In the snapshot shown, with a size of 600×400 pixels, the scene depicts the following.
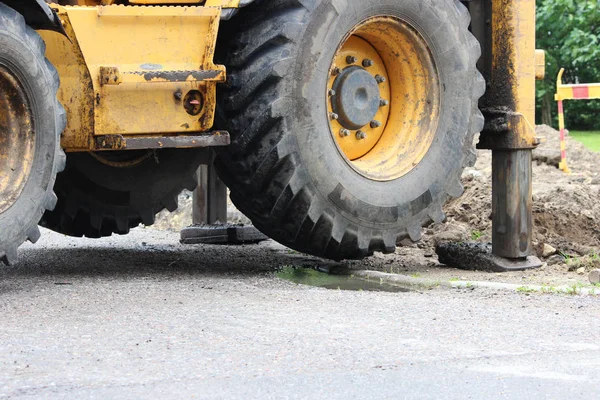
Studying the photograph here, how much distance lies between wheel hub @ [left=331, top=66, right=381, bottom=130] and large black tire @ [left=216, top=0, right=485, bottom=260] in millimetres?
253

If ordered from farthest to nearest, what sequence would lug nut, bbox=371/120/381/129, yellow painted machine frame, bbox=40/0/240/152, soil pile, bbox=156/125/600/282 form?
soil pile, bbox=156/125/600/282
lug nut, bbox=371/120/381/129
yellow painted machine frame, bbox=40/0/240/152

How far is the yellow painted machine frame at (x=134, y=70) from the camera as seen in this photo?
7.13m

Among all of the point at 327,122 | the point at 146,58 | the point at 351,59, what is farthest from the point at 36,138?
the point at 351,59

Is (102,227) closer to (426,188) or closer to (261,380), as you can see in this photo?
(426,188)

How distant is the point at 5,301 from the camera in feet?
21.4

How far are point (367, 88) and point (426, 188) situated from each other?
76 cm

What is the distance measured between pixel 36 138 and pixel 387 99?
98.8 inches

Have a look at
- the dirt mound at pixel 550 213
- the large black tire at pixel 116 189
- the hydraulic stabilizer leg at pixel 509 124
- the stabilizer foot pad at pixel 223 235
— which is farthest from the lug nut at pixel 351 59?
the stabilizer foot pad at pixel 223 235

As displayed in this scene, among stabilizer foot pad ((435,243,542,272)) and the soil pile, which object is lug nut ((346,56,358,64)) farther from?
stabilizer foot pad ((435,243,542,272))

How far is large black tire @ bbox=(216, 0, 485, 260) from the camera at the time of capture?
7508 mm

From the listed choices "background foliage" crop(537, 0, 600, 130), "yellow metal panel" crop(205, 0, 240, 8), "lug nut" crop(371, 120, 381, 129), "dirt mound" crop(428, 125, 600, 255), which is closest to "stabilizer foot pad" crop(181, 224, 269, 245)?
"dirt mound" crop(428, 125, 600, 255)

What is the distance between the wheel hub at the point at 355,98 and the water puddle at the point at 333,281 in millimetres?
941

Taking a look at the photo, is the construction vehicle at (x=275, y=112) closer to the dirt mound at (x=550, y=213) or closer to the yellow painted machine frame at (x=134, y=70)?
the yellow painted machine frame at (x=134, y=70)

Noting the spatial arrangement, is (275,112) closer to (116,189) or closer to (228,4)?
(228,4)
